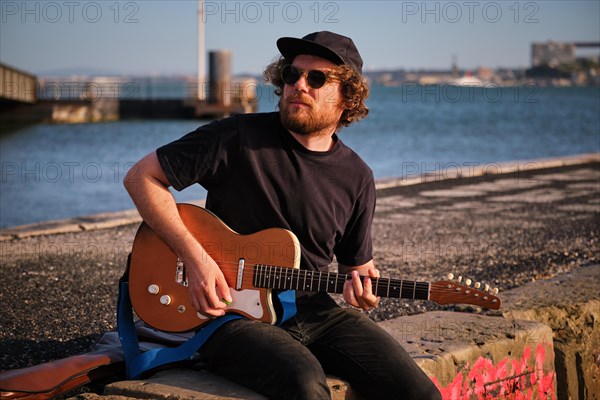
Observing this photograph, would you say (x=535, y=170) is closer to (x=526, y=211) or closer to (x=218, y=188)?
(x=526, y=211)

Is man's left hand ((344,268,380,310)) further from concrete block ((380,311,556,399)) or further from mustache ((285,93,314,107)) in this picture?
mustache ((285,93,314,107))

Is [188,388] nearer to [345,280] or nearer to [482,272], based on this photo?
[345,280]

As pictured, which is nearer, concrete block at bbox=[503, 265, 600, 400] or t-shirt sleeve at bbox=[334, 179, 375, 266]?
t-shirt sleeve at bbox=[334, 179, 375, 266]

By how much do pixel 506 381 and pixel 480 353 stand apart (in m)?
0.32

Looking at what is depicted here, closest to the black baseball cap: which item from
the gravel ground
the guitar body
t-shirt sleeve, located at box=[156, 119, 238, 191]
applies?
t-shirt sleeve, located at box=[156, 119, 238, 191]

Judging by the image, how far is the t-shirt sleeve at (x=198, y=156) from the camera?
3.92 m

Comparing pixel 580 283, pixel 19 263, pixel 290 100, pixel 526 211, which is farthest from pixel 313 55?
pixel 526 211

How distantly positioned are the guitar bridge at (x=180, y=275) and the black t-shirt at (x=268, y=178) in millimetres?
297

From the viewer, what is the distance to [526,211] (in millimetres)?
10438

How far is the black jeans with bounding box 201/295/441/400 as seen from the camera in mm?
3490

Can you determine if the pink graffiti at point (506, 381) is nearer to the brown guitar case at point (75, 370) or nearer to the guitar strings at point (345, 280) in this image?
the guitar strings at point (345, 280)

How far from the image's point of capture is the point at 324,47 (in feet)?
13.3

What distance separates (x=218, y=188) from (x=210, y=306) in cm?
57

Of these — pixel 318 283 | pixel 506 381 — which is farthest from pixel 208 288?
pixel 506 381
